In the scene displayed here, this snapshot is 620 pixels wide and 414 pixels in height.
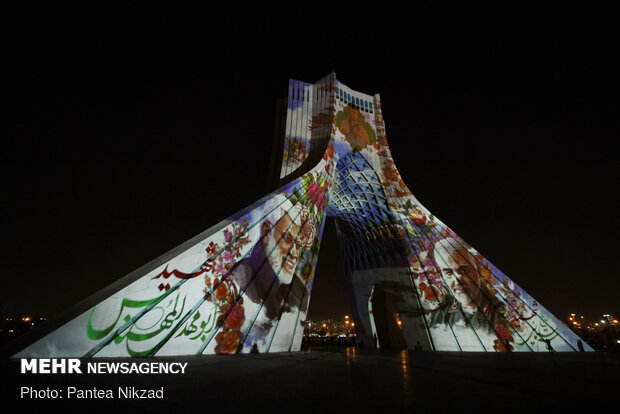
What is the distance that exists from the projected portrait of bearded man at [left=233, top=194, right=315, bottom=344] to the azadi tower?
0.04m

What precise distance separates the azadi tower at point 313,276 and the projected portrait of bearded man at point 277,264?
4cm

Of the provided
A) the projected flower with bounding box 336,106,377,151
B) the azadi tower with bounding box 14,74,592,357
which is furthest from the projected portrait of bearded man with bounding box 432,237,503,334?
the projected flower with bounding box 336,106,377,151

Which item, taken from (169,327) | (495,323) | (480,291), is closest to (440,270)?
(480,291)

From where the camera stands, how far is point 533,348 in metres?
11.6

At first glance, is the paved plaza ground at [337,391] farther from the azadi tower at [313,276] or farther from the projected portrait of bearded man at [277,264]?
the projected portrait of bearded man at [277,264]

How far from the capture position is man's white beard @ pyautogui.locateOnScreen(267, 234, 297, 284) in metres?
9.62

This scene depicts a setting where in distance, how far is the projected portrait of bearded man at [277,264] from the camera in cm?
894

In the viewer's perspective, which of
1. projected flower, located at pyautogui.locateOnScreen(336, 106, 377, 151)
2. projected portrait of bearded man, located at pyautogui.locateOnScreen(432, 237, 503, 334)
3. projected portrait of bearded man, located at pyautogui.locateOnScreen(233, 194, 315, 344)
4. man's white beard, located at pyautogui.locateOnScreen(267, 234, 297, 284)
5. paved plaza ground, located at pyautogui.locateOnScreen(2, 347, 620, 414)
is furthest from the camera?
projected flower, located at pyautogui.locateOnScreen(336, 106, 377, 151)

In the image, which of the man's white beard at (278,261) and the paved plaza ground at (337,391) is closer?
the paved plaza ground at (337,391)

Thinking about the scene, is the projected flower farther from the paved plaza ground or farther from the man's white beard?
the paved plaza ground

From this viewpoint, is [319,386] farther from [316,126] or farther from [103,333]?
[316,126]

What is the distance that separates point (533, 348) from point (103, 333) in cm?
1299

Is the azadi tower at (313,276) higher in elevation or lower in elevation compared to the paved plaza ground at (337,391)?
higher

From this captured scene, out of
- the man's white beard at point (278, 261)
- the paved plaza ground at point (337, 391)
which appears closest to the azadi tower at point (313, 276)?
the man's white beard at point (278, 261)
